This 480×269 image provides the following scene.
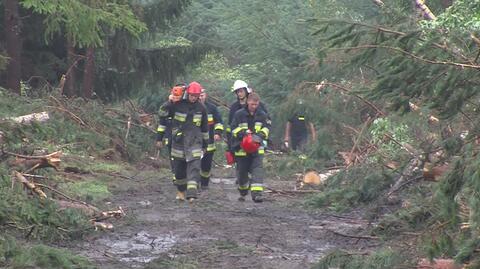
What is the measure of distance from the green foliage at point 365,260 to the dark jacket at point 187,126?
5.93 metres

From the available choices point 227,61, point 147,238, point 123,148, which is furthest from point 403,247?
point 227,61

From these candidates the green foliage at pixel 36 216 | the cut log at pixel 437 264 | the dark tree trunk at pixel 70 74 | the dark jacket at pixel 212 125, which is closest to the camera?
the cut log at pixel 437 264

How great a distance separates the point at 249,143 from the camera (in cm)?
1455

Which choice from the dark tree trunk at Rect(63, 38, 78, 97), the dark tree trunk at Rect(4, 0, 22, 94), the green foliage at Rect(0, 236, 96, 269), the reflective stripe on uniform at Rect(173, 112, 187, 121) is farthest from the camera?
the dark tree trunk at Rect(63, 38, 78, 97)

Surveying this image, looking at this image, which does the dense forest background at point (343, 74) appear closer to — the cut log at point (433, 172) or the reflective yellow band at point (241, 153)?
the cut log at point (433, 172)

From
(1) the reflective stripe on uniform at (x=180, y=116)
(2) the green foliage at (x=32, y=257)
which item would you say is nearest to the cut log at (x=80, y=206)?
(2) the green foliage at (x=32, y=257)

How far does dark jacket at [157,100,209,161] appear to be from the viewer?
14422 mm

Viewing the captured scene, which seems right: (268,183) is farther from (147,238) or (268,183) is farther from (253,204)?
(147,238)

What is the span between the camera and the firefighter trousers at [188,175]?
14406 mm

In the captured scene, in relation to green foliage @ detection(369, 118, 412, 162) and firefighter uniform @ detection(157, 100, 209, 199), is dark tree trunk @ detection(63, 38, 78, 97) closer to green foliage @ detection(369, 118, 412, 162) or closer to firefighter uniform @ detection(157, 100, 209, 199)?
firefighter uniform @ detection(157, 100, 209, 199)

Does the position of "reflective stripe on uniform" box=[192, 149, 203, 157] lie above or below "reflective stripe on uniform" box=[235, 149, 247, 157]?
above

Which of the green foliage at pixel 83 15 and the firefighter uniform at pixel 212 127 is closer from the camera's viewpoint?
the green foliage at pixel 83 15

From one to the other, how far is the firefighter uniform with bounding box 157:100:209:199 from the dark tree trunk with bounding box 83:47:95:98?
908cm

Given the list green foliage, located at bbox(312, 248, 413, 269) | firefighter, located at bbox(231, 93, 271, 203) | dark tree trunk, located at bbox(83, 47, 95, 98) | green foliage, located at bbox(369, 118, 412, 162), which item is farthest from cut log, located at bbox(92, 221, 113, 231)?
dark tree trunk, located at bbox(83, 47, 95, 98)
